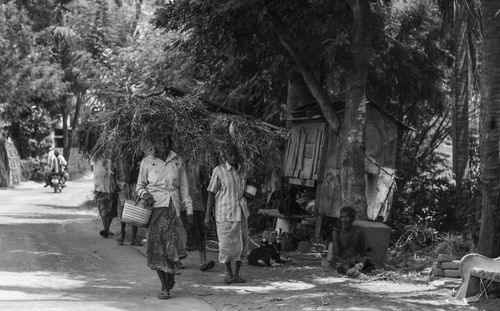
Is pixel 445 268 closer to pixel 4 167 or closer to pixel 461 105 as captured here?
pixel 461 105

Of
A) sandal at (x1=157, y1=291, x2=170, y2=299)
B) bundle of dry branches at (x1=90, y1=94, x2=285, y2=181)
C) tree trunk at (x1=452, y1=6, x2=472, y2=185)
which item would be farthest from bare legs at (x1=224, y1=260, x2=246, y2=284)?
tree trunk at (x1=452, y1=6, x2=472, y2=185)

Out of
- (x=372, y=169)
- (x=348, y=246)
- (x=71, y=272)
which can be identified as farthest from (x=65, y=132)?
(x=348, y=246)

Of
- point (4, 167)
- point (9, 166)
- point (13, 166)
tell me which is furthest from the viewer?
point (13, 166)

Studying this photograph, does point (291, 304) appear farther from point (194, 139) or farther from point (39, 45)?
point (39, 45)

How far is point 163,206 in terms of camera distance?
26.2 feet

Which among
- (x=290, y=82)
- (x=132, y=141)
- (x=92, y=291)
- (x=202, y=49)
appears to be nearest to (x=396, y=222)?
(x=290, y=82)

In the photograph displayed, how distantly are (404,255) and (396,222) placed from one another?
2.57 m

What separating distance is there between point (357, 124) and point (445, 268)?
2.65m

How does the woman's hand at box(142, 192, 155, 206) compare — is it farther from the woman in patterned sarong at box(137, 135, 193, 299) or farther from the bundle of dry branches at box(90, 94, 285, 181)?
the bundle of dry branches at box(90, 94, 285, 181)

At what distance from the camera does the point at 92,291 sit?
822 centimetres

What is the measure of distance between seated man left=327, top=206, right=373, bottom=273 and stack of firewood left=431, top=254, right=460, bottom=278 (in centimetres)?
96

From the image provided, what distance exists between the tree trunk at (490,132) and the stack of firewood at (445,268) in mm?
810

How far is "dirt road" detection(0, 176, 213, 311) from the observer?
24.6 feet

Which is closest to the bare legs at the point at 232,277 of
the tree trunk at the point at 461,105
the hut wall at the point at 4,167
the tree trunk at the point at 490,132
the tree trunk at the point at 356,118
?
the tree trunk at the point at 356,118
